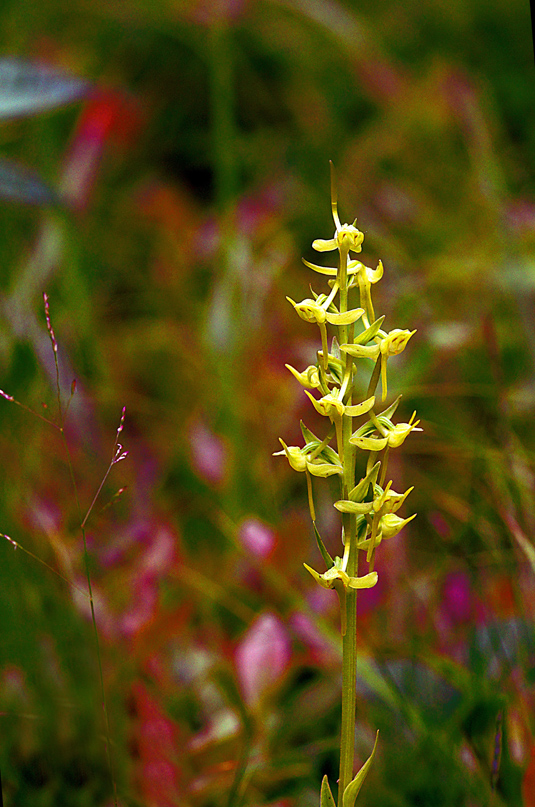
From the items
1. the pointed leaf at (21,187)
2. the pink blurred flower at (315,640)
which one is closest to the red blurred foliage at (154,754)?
the pink blurred flower at (315,640)

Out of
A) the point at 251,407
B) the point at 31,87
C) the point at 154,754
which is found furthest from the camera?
the point at 251,407

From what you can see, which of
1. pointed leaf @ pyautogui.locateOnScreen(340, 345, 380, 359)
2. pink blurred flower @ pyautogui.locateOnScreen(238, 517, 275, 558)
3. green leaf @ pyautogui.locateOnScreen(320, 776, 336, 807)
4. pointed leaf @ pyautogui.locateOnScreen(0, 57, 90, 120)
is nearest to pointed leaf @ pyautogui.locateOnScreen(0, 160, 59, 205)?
pointed leaf @ pyautogui.locateOnScreen(0, 57, 90, 120)

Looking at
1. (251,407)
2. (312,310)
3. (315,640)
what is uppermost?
(312,310)

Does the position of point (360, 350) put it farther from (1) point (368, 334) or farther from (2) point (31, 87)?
(2) point (31, 87)

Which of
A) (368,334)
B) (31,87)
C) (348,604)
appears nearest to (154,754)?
(348,604)

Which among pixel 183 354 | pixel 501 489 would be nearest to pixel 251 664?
pixel 501 489

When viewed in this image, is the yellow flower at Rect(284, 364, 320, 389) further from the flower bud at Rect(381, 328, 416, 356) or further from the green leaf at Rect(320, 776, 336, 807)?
the green leaf at Rect(320, 776, 336, 807)

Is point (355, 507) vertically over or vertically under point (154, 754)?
over
